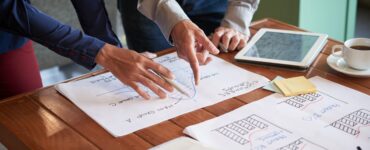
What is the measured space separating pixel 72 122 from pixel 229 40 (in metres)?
0.51

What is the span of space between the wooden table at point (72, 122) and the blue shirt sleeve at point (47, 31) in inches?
4.2

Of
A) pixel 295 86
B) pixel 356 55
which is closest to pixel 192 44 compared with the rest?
pixel 295 86

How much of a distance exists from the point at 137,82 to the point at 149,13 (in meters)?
0.33

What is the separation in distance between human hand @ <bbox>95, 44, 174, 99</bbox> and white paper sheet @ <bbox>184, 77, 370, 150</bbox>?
168 millimetres

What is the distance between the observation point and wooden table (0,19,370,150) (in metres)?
0.95

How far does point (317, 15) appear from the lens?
2.39m

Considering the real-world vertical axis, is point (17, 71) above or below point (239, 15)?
below

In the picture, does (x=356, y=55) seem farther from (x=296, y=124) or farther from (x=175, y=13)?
(x=175, y=13)

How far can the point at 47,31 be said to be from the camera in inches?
45.2

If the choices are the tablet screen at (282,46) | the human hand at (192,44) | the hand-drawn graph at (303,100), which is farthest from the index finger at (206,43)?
the hand-drawn graph at (303,100)

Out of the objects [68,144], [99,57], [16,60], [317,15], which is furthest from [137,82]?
[317,15]

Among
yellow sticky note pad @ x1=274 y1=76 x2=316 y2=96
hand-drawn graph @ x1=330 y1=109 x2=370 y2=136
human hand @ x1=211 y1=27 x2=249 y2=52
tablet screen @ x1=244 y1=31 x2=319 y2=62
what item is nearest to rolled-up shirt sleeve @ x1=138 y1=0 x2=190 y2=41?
human hand @ x1=211 y1=27 x2=249 y2=52

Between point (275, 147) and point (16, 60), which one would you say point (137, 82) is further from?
point (16, 60)

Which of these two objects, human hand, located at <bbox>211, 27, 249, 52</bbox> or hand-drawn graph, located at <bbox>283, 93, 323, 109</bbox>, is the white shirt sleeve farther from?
hand-drawn graph, located at <bbox>283, 93, 323, 109</bbox>
